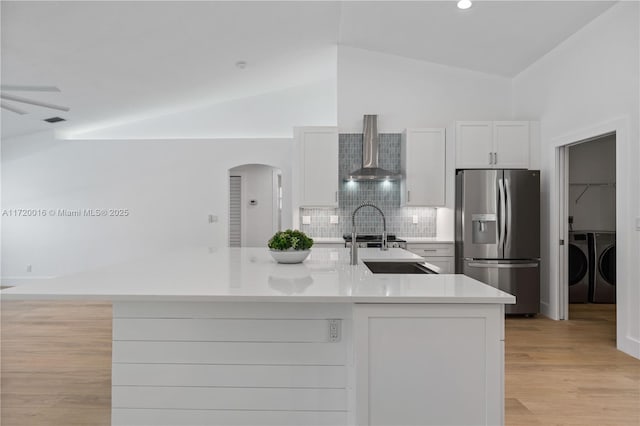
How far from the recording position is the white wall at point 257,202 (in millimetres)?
8688

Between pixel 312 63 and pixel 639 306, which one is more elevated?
pixel 312 63

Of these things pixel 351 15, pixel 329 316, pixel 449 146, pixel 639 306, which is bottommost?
pixel 639 306

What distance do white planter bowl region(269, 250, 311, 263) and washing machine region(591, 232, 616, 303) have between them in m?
4.75

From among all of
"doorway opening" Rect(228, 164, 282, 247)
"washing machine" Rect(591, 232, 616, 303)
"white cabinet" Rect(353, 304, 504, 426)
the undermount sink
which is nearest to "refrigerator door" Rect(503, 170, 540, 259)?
"washing machine" Rect(591, 232, 616, 303)

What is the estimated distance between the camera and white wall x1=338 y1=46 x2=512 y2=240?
544cm

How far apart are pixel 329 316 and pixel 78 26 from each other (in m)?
3.42

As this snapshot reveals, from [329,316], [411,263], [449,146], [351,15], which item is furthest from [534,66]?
[329,316]

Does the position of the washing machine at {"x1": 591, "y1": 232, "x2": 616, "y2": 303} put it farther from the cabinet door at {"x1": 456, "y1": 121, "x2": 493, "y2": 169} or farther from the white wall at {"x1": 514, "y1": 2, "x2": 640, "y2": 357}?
the cabinet door at {"x1": 456, "y1": 121, "x2": 493, "y2": 169}

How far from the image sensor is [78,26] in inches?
139

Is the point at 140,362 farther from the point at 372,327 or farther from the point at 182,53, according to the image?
the point at 182,53

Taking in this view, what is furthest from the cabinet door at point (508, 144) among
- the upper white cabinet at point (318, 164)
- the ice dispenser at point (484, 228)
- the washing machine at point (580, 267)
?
the upper white cabinet at point (318, 164)

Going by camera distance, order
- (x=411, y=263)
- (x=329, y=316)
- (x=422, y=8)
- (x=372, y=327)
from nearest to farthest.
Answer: (x=372, y=327), (x=329, y=316), (x=411, y=263), (x=422, y=8)

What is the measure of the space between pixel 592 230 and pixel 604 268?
568mm

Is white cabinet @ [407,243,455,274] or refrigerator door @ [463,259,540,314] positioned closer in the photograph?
refrigerator door @ [463,259,540,314]
